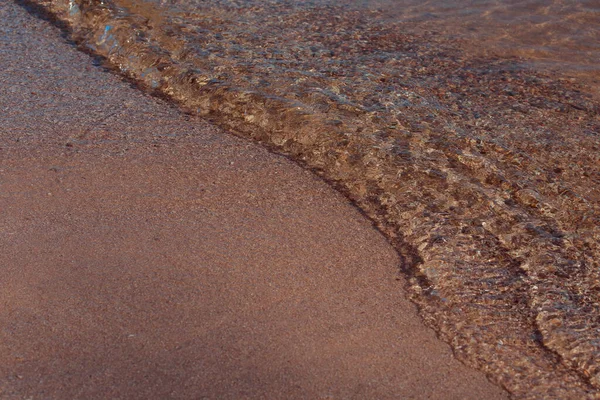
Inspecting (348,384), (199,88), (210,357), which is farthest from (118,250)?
(199,88)

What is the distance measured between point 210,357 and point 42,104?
2466 millimetres

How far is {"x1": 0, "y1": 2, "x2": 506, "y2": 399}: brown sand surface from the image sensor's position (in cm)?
251

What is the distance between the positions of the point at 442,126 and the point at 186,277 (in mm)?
2102

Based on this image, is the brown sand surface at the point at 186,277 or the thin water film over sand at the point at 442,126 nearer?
the brown sand surface at the point at 186,277

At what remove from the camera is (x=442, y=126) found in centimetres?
453

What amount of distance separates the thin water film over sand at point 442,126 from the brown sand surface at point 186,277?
206mm

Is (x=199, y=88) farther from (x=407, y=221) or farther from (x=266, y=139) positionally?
(x=407, y=221)

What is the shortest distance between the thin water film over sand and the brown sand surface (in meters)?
0.21

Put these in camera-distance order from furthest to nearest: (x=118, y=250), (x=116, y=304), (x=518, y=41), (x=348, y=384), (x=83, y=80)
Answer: (x=518, y=41)
(x=83, y=80)
(x=118, y=250)
(x=116, y=304)
(x=348, y=384)

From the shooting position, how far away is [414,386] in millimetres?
2510

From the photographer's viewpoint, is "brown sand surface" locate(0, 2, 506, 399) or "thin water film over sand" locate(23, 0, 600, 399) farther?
"thin water film over sand" locate(23, 0, 600, 399)

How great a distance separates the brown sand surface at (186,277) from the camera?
8.23 ft

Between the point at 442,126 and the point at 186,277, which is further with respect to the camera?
the point at 442,126

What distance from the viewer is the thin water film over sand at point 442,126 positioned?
2926 millimetres
